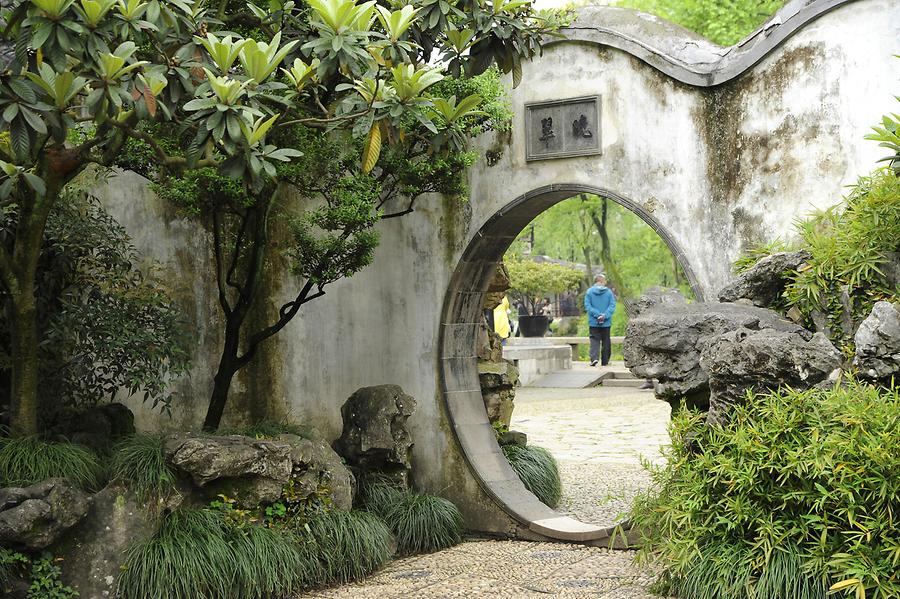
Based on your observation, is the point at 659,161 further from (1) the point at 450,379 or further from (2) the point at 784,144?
(1) the point at 450,379

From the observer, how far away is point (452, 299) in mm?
7766

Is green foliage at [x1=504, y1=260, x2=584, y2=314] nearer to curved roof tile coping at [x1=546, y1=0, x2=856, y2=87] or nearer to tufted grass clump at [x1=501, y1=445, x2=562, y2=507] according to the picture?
tufted grass clump at [x1=501, y1=445, x2=562, y2=507]

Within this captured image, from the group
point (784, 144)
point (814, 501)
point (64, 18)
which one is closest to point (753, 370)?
point (814, 501)

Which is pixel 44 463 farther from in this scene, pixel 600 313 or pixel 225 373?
pixel 600 313

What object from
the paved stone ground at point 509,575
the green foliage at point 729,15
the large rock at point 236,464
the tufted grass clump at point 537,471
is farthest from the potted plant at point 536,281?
the large rock at point 236,464

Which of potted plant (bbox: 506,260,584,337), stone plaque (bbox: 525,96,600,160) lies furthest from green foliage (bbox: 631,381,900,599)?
potted plant (bbox: 506,260,584,337)

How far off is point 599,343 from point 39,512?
14809mm

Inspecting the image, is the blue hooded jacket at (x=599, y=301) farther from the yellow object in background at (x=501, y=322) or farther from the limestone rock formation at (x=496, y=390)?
the limestone rock formation at (x=496, y=390)

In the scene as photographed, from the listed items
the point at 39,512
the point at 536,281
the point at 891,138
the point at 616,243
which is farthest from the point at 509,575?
the point at 616,243

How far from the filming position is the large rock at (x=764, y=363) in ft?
16.3

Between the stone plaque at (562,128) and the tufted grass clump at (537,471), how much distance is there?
8.35 feet

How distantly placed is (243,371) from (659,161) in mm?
3285

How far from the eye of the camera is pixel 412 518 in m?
7.13

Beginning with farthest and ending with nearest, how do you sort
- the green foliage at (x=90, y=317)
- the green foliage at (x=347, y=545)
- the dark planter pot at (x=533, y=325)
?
the dark planter pot at (x=533, y=325) → the green foliage at (x=347, y=545) → the green foliage at (x=90, y=317)
